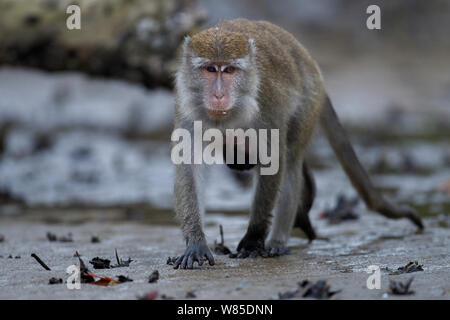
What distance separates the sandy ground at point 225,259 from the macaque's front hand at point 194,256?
72 mm

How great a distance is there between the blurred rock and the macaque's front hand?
399 cm

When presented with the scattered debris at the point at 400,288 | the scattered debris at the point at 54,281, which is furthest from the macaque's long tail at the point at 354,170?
the scattered debris at the point at 54,281

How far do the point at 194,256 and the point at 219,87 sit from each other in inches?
48.3

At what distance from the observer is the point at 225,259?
5.02m

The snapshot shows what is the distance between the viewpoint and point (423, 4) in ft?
70.3

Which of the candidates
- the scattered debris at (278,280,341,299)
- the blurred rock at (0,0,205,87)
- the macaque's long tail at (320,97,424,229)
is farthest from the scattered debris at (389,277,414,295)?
the blurred rock at (0,0,205,87)

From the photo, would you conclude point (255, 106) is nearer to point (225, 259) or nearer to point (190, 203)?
point (190, 203)

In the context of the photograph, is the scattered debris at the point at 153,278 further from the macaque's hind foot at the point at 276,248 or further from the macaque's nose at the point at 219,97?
the macaque's hind foot at the point at 276,248

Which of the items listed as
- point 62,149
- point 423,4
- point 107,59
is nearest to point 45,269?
point 107,59

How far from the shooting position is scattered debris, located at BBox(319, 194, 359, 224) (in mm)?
7547

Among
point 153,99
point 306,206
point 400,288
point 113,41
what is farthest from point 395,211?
point 153,99

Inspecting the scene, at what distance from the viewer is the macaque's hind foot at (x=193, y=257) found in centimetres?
453
